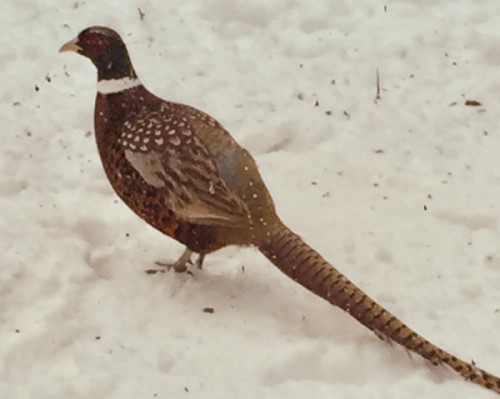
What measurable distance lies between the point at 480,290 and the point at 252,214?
959 mm

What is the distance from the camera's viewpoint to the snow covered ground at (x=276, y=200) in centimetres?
332

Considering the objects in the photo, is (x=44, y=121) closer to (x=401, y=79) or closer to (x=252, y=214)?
(x=252, y=214)

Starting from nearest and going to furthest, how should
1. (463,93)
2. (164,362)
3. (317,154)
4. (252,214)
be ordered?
(164,362)
(252,214)
(317,154)
(463,93)

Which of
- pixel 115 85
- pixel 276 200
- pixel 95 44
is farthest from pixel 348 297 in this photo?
pixel 95 44

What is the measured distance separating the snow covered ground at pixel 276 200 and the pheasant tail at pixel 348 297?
0.05 m

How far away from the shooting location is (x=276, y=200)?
4340mm

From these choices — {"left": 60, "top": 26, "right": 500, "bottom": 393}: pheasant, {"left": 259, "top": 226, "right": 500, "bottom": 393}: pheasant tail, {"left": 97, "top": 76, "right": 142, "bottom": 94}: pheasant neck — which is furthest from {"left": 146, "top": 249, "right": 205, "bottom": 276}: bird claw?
{"left": 97, "top": 76, "right": 142, "bottom": 94}: pheasant neck

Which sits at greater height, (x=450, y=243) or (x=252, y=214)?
(x=252, y=214)

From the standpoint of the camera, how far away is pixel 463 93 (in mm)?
5039

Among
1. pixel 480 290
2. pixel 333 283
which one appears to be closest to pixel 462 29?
pixel 480 290

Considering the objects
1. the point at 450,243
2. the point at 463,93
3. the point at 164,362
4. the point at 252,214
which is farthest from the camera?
the point at 463,93

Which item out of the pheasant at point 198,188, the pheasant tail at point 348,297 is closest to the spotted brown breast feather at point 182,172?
the pheasant at point 198,188

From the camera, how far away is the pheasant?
3.49 metres

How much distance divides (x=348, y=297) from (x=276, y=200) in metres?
1.02
